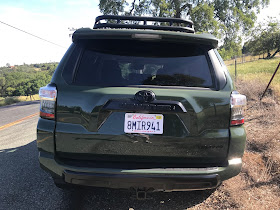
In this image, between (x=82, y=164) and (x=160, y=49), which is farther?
(x=160, y=49)

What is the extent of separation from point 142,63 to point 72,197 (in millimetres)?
1821

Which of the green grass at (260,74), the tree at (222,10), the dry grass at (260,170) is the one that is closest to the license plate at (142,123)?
the dry grass at (260,170)

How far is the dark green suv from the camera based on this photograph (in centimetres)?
186

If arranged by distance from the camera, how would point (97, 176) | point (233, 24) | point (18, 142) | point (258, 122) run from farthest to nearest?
point (233, 24), point (258, 122), point (18, 142), point (97, 176)

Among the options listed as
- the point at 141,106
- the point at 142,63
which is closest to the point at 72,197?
the point at 141,106

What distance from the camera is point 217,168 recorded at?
1921mm

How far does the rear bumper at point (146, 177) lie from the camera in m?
1.82


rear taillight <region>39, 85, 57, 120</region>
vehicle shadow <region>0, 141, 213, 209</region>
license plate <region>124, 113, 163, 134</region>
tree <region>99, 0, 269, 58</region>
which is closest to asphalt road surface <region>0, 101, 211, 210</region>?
vehicle shadow <region>0, 141, 213, 209</region>

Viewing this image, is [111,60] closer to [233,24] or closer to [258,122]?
[258,122]

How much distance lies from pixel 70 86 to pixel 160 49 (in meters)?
0.89

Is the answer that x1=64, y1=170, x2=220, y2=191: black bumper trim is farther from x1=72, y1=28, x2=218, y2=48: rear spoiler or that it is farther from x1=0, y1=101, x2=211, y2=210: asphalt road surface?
x1=72, y1=28, x2=218, y2=48: rear spoiler

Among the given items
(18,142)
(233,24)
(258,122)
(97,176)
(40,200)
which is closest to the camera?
(97,176)

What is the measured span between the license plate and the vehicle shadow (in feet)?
2.46

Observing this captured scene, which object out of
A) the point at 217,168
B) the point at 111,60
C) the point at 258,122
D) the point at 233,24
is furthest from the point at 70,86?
the point at 233,24
